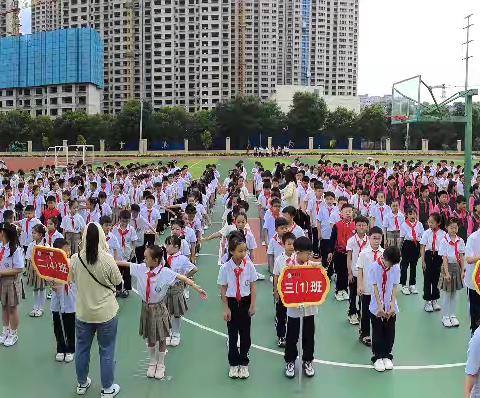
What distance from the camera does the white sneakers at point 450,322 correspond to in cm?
675

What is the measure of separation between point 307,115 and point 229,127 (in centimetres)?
836

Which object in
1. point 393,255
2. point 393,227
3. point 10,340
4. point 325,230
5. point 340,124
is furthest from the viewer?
point 340,124

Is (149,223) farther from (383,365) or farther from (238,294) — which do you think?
(383,365)

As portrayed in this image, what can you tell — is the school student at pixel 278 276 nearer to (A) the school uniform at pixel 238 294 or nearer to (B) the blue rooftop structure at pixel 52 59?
(A) the school uniform at pixel 238 294

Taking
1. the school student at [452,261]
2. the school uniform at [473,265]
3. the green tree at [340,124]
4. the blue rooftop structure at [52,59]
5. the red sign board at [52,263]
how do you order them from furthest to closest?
1. the blue rooftop structure at [52,59]
2. the green tree at [340,124]
3. the school student at [452,261]
4. the school uniform at [473,265]
5. the red sign board at [52,263]

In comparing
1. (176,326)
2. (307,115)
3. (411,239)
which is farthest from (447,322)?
(307,115)

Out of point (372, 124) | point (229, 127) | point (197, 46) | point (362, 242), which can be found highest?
point (197, 46)

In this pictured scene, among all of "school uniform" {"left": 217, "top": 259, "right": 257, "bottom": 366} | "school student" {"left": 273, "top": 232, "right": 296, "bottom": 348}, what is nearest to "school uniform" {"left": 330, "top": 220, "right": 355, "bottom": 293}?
"school student" {"left": 273, "top": 232, "right": 296, "bottom": 348}

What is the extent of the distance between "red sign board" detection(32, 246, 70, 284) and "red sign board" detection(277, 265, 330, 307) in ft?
6.26

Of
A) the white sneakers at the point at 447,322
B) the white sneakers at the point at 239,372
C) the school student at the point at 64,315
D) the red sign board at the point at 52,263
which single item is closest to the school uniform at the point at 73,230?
the school student at the point at 64,315

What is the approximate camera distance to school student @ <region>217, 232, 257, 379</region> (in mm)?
5191

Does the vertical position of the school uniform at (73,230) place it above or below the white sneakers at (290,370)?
above

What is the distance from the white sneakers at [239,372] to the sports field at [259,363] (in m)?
0.05

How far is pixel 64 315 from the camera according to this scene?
558cm
